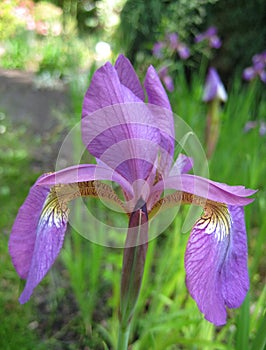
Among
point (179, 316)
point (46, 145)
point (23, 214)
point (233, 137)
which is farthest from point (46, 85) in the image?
point (23, 214)

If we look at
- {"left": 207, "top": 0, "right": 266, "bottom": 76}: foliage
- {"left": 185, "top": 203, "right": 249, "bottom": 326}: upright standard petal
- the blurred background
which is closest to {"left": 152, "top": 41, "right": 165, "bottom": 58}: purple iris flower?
the blurred background

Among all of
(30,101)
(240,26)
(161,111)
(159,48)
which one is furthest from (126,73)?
(30,101)

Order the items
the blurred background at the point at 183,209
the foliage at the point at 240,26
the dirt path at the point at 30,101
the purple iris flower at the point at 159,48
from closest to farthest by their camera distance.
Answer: the blurred background at the point at 183,209, the purple iris flower at the point at 159,48, the foliage at the point at 240,26, the dirt path at the point at 30,101

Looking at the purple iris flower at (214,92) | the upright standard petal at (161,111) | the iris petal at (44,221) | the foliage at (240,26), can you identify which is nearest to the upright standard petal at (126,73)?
the upright standard petal at (161,111)

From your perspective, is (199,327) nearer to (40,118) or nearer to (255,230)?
(255,230)

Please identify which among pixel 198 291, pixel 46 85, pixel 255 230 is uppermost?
pixel 46 85

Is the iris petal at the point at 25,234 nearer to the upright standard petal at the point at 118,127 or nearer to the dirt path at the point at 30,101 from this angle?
the upright standard petal at the point at 118,127
